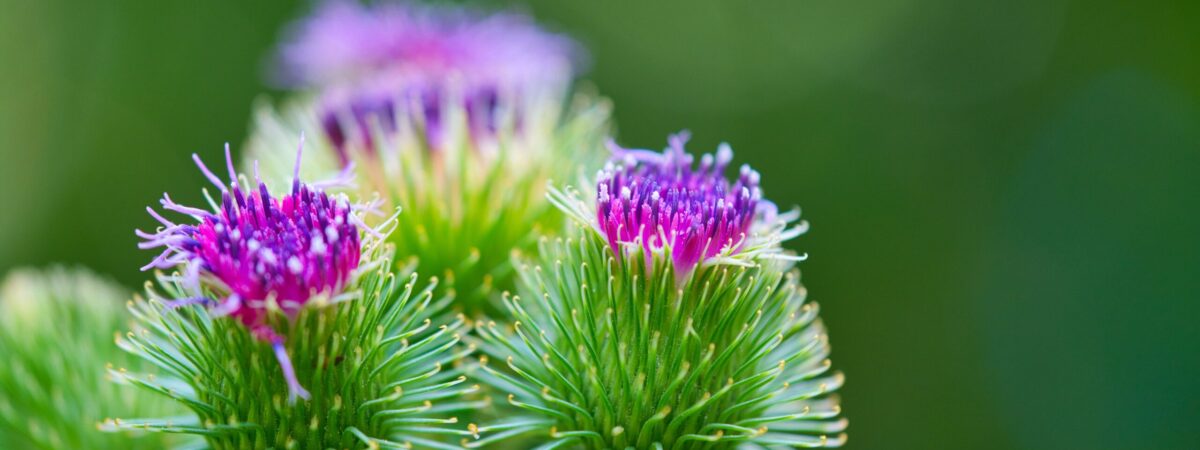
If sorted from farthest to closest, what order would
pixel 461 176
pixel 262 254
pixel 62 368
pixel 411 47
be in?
pixel 411 47 → pixel 461 176 → pixel 62 368 → pixel 262 254

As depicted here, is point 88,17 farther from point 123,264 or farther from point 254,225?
point 254,225

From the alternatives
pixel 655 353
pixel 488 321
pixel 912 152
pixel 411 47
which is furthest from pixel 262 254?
pixel 912 152

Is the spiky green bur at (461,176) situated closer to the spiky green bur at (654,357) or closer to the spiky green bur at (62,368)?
the spiky green bur at (654,357)

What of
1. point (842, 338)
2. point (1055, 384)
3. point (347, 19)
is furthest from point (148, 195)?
point (1055, 384)

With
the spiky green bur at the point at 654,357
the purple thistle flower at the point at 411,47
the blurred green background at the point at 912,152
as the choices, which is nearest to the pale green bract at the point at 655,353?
the spiky green bur at the point at 654,357

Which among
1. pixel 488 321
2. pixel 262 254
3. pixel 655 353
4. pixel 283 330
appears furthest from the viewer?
pixel 488 321

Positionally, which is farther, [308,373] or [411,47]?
[411,47]

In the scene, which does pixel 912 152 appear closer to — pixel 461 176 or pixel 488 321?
pixel 461 176

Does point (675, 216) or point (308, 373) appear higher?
point (675, 216)
